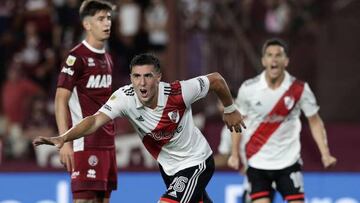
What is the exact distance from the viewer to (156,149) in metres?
8.34

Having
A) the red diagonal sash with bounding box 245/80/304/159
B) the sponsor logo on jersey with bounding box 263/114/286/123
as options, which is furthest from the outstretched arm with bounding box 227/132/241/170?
the sponsor logo on jersey with bounding box 263/114/286/123

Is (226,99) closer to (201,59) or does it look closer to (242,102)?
(242,102)

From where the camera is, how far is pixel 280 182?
995 cm

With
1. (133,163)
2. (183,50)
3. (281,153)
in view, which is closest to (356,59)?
(183,50)

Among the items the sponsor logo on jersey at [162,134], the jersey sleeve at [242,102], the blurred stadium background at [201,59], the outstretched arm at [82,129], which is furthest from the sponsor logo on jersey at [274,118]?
the blurred stadium background at [201,59]

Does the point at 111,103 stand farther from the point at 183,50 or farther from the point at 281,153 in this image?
the point at 183,50

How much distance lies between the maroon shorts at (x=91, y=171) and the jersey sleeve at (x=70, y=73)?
0.62 metres

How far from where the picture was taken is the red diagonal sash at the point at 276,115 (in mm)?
9906

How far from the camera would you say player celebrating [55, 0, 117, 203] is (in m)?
8.92

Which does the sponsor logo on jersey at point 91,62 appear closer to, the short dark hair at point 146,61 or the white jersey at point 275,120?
the short dark hair at point 146,61

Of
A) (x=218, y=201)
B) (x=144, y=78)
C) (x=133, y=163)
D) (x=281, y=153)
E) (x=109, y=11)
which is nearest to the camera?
(x=144, y=78)

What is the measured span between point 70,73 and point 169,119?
1158 mm

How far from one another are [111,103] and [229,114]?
3.28 ft

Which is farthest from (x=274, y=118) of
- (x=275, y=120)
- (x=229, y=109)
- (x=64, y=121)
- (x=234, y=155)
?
(x=64, y=121)
